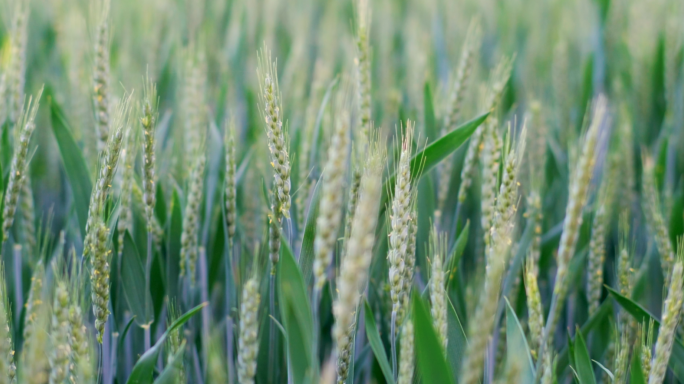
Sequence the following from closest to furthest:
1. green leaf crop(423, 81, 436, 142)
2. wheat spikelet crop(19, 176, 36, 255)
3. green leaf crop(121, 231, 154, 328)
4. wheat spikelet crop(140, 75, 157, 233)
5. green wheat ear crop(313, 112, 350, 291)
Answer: green wheat ear crop(313, 112, 350, 291), wheat spikelet crop(140, 75, 157, 233), green leaf crop(121, 231, 154, 328), wheat spikelet crop(19, 176, 36, 255), green leaf crop(423, 81, 436, 142)

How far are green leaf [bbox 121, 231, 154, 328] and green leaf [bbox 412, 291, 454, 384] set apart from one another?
19.0 inches

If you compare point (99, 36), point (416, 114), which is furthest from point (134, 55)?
point (416, 114)

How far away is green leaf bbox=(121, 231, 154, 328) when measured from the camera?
871 mm

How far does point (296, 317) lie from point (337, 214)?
16 centimetres

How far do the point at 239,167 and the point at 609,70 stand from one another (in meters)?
1.46

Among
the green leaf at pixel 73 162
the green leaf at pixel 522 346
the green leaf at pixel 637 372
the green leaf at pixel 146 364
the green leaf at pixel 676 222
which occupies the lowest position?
the green leaf at pixel 637 372

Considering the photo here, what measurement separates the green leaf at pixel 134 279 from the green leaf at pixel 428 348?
48 centimetres

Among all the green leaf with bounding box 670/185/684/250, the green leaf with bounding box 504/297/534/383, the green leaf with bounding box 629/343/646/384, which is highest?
the green leaf with bounding box 670/185/684/250

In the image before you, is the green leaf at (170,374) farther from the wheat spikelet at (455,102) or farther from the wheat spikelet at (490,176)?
the wheat spikelet at (455,102)

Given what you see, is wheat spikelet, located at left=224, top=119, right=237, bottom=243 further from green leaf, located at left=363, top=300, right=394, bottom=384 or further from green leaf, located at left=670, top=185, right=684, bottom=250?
green leaf, located at left=670, top=185, right=684, bottom=250

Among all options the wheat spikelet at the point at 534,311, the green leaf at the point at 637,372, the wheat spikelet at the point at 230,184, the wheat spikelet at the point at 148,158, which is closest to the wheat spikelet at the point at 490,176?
the wheat spikelet at the point at 534,311

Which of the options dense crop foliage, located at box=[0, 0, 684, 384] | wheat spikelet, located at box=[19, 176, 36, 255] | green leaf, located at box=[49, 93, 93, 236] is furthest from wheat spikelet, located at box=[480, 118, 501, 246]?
wheat spikelet, located at box=[19, 176, 36, 255]

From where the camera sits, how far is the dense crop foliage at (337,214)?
25.4 inches

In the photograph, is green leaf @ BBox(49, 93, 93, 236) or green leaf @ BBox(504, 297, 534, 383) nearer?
green leaf @ BBox(504, 297, 534, 383)
